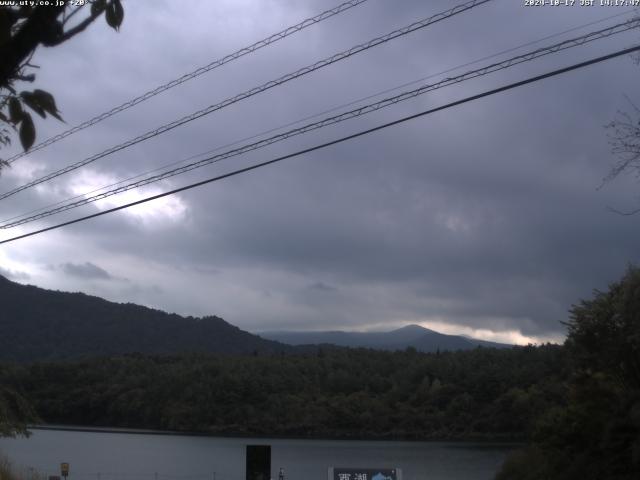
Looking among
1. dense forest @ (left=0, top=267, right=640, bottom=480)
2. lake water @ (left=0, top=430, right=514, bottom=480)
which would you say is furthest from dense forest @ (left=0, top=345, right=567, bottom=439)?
lake water @ (left=0, top=430, right=514, bottom=480)

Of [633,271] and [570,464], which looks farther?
[570,464]

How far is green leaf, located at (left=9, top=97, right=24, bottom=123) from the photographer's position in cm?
392

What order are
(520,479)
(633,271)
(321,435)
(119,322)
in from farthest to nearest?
1. (119,322)
2. (321,435)
3. (520,479)
4. (633,271)

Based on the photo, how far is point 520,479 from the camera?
23625 millimetres

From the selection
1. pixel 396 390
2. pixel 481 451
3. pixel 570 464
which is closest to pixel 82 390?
pixel 396 390

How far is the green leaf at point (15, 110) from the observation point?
12.9 ft

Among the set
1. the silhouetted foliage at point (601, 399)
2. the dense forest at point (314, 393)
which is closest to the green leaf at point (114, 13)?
the silhouetted foliage at point (601, 399)

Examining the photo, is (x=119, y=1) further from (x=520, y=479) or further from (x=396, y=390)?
(x=396, y=390)

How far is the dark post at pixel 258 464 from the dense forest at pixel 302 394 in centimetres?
3418

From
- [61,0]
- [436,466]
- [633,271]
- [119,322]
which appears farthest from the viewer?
[119,322]

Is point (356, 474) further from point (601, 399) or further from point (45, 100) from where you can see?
point (45, 100)

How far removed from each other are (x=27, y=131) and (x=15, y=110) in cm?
13

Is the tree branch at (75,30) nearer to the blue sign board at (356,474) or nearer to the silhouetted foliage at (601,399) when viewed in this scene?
the blue sign board at (356,474)

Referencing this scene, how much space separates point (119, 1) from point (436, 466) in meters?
31.8
